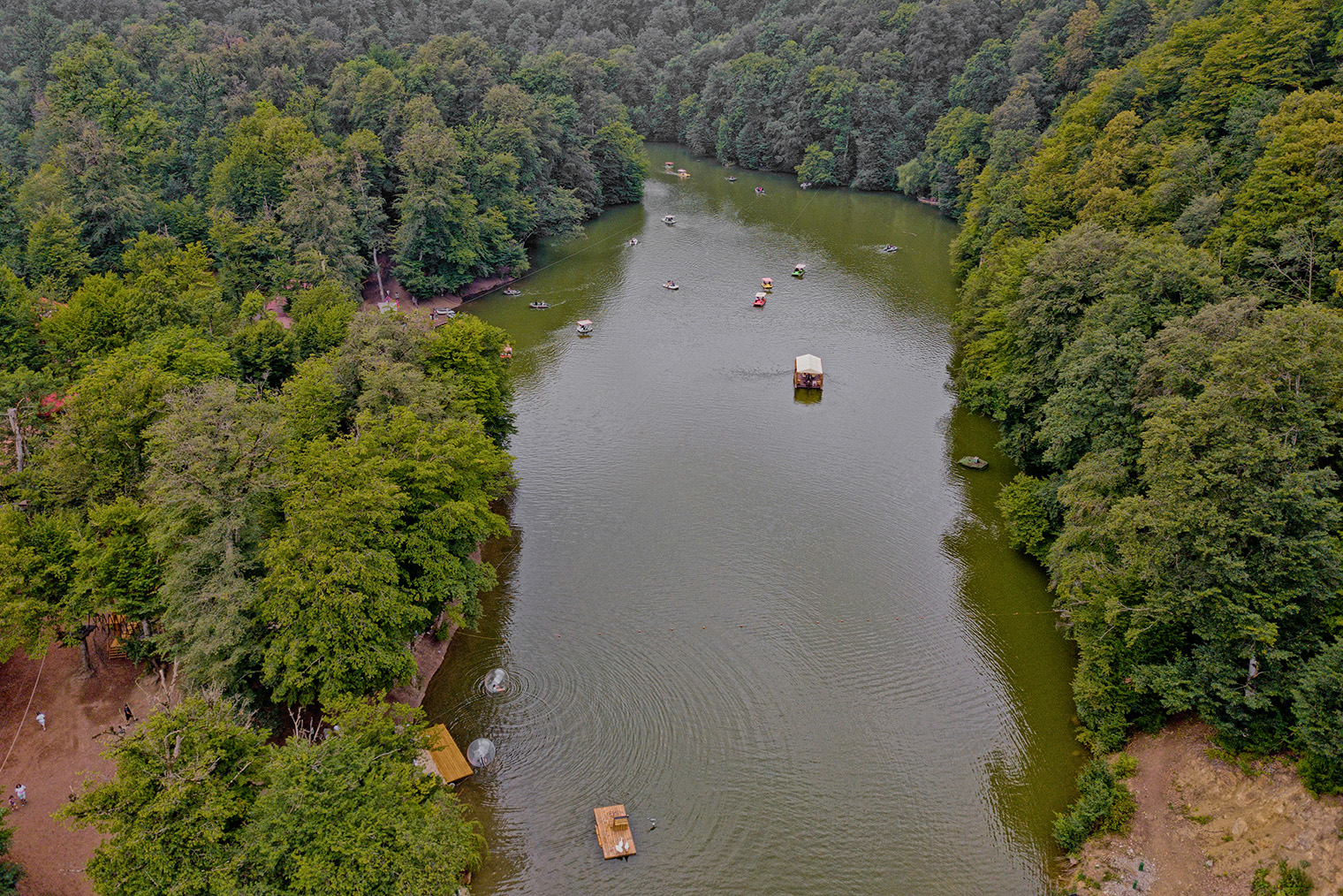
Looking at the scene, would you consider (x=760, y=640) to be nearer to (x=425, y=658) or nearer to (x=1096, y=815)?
(x=1096, y=815)

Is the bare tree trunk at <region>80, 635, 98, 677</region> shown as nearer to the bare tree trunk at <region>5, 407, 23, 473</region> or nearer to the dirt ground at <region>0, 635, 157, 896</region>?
the dirt ground at <region>0, 635, 157, 896</region>

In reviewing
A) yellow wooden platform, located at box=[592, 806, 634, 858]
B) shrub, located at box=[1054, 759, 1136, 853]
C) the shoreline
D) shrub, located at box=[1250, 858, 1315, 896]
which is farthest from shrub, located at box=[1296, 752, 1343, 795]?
the shoreline

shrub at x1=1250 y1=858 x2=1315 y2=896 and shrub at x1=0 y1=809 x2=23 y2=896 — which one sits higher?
shrub at x1=0 y1=809 x2=23 y2=896

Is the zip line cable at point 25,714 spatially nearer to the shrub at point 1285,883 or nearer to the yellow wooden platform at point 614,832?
the yellow wooden platform at point 614,832

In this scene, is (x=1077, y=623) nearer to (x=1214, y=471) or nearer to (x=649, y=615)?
(x=1214, y=471)

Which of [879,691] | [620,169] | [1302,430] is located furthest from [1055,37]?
[879,691]

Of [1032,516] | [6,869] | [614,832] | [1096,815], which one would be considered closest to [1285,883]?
[1096,815]
